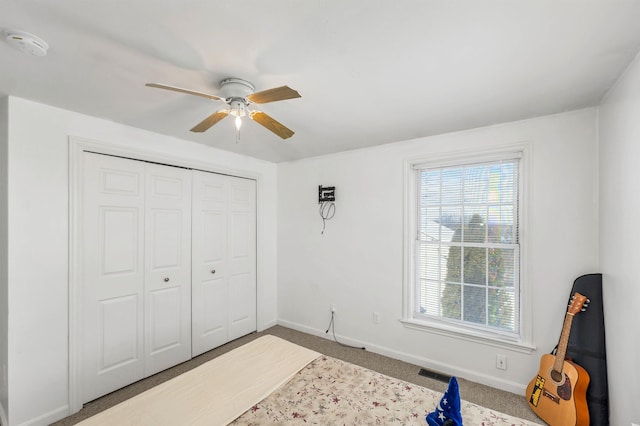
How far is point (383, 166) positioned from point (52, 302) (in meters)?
3.21

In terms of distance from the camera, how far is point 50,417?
212cm

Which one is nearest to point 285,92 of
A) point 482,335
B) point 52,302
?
point 52,302

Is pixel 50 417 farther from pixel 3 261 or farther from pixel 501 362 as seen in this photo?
pixel 501 362

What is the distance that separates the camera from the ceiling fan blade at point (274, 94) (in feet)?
4.69

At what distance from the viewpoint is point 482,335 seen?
2.59m

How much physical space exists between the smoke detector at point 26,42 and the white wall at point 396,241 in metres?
2.69

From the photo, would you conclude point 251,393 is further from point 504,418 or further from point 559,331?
point 559,331

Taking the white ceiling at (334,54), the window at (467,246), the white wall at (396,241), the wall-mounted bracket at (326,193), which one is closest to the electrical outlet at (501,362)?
the white wall at (396,241)

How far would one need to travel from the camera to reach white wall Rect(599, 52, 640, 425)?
4.92ft

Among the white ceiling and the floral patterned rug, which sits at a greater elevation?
the white ceiling

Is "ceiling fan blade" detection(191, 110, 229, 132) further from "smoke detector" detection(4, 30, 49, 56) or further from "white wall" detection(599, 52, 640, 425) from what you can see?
"white wall" detection(599, 52, 640, 425)

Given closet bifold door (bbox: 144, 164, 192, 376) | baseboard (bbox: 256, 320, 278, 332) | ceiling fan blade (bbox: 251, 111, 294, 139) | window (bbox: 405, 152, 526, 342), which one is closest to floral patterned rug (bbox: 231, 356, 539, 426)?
window (bbox: 405, 152, 526, 342)

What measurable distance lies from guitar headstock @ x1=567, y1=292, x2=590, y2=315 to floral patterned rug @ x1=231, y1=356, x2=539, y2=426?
1.09m

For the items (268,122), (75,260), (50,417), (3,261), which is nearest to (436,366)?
(268,122)
